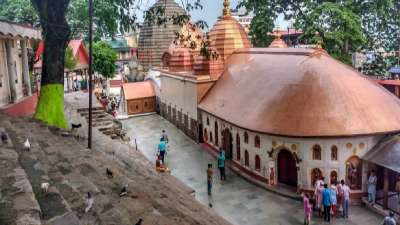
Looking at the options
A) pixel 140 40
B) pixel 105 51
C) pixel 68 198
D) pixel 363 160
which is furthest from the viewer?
pixel 140 40

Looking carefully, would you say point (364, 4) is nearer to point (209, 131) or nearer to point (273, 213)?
point (209, 131)

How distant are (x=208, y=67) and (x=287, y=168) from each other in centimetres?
1076

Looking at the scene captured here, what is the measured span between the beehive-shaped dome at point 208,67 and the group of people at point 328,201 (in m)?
12.7

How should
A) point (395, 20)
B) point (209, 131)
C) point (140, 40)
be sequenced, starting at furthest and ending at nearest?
1. point (140, 40)
2. point (395, 20)
3. point (209, 131)

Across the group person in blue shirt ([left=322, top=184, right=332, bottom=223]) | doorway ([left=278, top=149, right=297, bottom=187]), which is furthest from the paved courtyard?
doorway ([left=278, top=149, right=297, bottom=187])

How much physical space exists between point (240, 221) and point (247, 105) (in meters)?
6.91

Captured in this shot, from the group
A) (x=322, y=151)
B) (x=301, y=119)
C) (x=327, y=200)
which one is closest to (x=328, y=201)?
(x=327, y=200)

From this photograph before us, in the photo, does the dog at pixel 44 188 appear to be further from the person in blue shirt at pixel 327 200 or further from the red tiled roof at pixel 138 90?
the red tiled roof at pixel 138 90

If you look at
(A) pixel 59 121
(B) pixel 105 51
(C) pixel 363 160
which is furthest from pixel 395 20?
(B) pixel 105 51

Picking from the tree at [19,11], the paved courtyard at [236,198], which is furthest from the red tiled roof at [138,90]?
the paved courtyard at [236,198]

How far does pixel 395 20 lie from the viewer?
96.4 ft

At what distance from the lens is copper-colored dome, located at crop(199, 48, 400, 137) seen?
16828 millimetres

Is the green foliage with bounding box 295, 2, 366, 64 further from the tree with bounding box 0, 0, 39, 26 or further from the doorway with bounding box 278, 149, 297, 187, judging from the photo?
the tree with bounding box 0, 0, 39, 26

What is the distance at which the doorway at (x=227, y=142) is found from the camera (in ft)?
73.0
